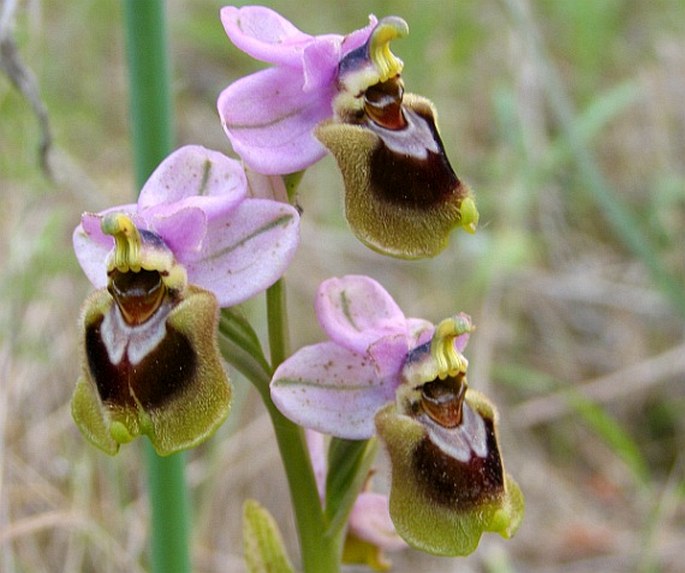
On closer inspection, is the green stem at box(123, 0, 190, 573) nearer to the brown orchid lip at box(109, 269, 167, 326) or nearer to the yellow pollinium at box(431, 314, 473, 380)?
the brown orchid lip at box(109, 269, 167, 326)

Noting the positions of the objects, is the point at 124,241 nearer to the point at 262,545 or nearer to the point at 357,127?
the point at 357,127

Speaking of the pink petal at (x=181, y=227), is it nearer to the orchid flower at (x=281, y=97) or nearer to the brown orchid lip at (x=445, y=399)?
the orchid flower at (x=281, y=97)

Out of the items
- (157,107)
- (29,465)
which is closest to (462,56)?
(29,465)

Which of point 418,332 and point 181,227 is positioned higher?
point 181,227

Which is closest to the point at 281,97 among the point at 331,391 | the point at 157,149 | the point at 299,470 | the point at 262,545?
the point at 157,149

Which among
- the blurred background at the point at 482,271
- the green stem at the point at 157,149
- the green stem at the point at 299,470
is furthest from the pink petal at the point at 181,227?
the blurred background at the point at 482,271

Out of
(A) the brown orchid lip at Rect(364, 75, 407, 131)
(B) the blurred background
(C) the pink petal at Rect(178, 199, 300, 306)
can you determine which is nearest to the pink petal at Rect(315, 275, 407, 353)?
(C) the pink petal at Rect(178, 199, 300, 306)
